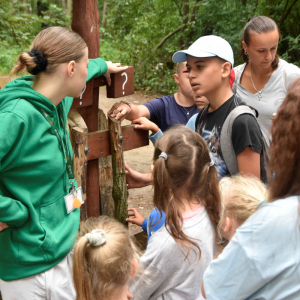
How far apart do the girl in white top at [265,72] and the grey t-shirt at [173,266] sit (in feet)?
→ 4.00

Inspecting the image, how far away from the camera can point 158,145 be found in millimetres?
1595

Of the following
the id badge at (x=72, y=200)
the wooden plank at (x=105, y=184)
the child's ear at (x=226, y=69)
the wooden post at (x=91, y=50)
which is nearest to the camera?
the id badge at (x=72, y=200)

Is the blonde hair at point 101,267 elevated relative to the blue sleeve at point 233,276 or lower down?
lower down

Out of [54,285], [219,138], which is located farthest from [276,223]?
[54,285]

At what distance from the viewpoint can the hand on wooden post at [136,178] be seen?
258cm

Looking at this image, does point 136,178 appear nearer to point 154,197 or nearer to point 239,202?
point 154,197

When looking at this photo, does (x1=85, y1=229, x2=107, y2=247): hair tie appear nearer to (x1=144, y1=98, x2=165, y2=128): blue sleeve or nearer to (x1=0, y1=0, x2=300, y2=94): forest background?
(x1=144, y1=98, x2=165, y2=128): blue sleeve

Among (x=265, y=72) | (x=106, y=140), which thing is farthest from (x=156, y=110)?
(x=265, y=72)

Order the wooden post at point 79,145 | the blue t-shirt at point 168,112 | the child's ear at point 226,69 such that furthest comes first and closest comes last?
1. the blue t-shirt at point 168,112
2. the wooden post at point 79,145
3. the child's ear at point 226,69

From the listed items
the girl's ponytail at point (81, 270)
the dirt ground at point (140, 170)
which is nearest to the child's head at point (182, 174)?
the girl's ponytail at point (81, 270)

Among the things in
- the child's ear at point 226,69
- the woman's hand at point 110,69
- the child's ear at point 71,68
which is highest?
the child's ear at point 71,68

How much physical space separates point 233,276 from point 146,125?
1.61 metres

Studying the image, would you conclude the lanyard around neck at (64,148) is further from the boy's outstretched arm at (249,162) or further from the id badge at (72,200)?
the boy's outstretched arm at (249,162)

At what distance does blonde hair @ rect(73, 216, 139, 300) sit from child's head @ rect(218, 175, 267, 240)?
0.41 meters
